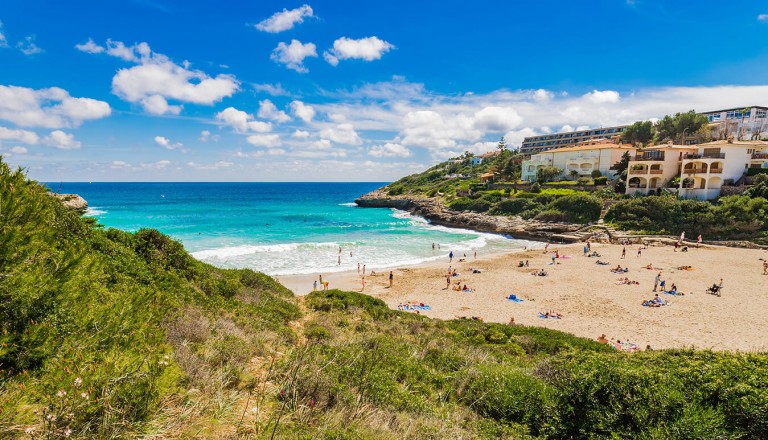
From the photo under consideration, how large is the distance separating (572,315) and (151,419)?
20.0 meters

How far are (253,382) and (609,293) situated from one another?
23.6 m

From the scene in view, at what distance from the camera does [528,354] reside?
10.3m

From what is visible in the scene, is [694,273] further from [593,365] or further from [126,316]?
[126,316]

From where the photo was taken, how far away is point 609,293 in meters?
22.0

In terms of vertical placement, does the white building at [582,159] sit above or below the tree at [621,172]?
above

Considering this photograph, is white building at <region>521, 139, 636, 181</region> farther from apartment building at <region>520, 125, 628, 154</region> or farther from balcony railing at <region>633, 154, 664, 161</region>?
apartment building at <region>520, 125, 628, 154</region>

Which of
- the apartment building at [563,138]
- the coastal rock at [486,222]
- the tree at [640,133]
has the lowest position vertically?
the coastal rock at [486,222]

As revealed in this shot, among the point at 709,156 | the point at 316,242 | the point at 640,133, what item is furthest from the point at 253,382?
the point at 640,133

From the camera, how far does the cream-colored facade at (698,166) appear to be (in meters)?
41.3

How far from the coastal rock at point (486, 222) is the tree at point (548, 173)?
17830 millimetres

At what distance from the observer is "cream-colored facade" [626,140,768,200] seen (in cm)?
4128

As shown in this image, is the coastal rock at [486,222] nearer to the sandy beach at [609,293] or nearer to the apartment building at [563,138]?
the sandy beach at [609,293]

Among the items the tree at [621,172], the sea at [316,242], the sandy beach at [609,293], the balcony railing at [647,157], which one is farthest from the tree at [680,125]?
the sea at [316,242]

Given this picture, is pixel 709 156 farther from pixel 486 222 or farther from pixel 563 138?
pixel 563 138
